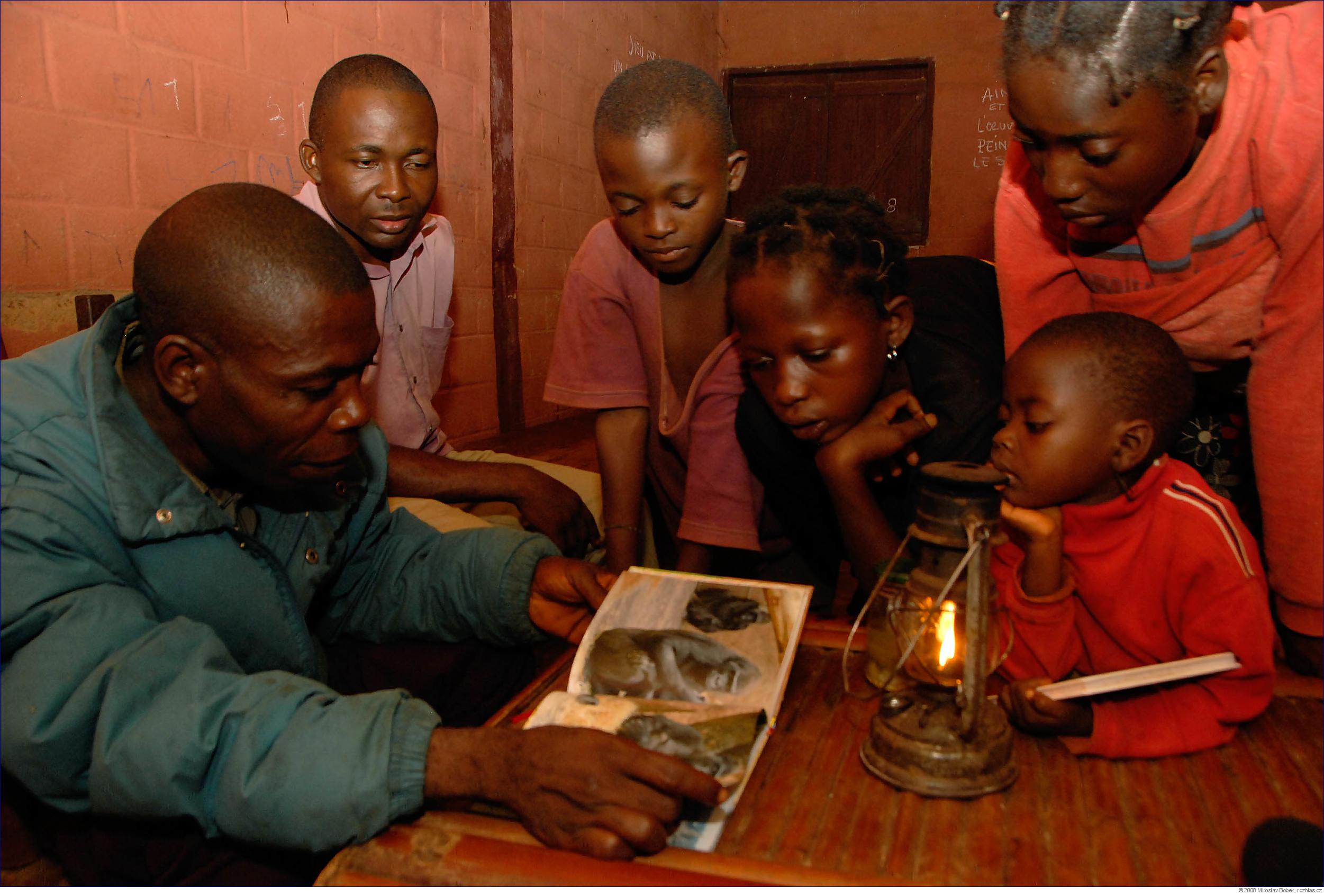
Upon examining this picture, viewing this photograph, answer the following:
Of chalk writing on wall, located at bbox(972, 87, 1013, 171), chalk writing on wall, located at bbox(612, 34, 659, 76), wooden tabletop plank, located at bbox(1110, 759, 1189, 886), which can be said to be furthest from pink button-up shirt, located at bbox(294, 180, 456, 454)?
chalk writing on wall, located at bbox(972, 87, 1013, 171)

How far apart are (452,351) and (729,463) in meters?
2.25

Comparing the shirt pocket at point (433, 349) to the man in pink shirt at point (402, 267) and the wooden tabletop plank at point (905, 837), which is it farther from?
the wooden tabletop plank at point (905, 837)

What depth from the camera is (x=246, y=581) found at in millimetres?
1319

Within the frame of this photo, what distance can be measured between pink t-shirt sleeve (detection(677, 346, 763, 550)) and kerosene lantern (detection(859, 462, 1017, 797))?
968mm

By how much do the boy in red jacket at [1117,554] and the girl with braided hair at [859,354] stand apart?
0.29 m

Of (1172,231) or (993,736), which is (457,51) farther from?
(993,736)

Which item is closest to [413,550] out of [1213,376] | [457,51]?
[1213,376]

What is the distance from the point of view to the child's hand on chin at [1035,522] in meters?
1.20

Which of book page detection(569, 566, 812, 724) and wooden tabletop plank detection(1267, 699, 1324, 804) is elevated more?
book page detection(569, 566, 812, 724)

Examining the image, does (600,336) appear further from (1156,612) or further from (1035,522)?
(1156,612)

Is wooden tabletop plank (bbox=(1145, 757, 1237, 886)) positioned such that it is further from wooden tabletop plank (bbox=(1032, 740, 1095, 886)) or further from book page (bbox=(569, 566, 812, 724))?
book page (bbox=(569, 566, 812, 724))

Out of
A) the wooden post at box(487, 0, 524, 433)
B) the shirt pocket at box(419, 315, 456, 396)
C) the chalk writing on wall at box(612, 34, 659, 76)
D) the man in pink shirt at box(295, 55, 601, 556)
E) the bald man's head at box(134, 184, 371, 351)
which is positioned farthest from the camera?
the chalk writing on wall at box(612, 34, 659, 76)

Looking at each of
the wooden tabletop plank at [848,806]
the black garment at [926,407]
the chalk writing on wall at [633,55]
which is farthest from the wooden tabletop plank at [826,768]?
the chalk writing on wall at [633,55]

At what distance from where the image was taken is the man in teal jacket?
953 millimetres
